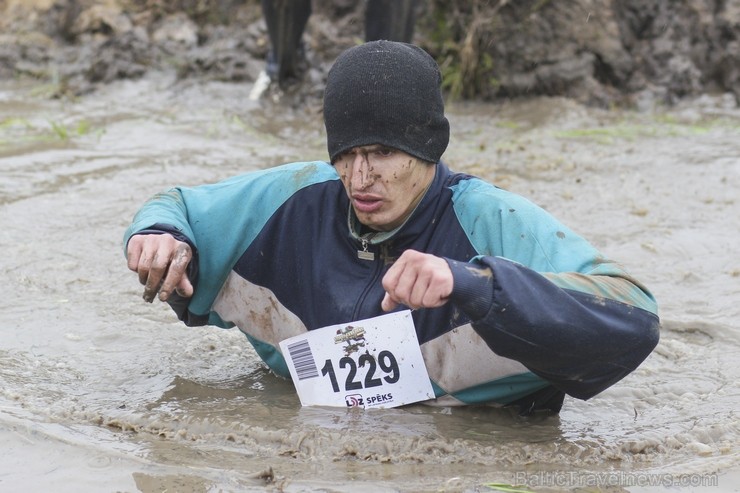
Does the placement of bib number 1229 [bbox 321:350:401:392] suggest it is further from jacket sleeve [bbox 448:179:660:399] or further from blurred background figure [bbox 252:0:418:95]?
blurred background figure [bbox 252:0:418:95]

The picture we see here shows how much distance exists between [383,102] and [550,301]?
79cm

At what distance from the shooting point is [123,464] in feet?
9.11

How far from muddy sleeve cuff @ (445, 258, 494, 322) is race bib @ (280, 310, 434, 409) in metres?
0.59

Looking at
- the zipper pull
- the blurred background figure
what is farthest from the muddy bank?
the zipper pull

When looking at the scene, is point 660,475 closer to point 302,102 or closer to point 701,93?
point 302,102

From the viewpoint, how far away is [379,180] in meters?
3.18

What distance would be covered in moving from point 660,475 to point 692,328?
1606 mm

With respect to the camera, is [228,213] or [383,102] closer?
[383,102]

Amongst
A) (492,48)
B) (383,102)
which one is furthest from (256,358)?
(492,48)

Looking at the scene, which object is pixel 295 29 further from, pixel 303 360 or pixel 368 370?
pixel 368 370

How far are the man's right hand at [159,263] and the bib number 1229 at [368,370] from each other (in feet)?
1.64

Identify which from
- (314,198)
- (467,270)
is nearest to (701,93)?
(314,198)

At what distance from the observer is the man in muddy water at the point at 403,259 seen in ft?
9.00

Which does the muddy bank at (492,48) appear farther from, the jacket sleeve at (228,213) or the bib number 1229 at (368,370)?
the bib number 1229 at (368,370)
